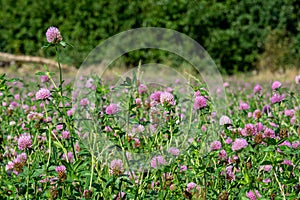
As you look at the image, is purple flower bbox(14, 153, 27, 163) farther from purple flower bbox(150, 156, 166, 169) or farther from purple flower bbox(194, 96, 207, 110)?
purple flower bbox(194, 96, 207, 110)

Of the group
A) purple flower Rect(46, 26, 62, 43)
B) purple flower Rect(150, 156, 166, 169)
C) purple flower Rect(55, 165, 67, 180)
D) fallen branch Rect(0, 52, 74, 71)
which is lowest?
purple flower Rect(55, 165, 67, 180)

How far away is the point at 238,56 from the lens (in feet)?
34.7

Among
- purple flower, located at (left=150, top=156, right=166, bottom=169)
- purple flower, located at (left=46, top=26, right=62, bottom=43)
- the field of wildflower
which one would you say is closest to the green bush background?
the field of wildflower

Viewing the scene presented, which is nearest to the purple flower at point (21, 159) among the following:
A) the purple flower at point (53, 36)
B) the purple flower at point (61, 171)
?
the purple flower at point (61, 171)

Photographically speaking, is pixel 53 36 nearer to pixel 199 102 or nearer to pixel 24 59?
pixel 199 102

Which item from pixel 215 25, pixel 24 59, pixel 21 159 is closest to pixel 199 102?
pixel 21 159

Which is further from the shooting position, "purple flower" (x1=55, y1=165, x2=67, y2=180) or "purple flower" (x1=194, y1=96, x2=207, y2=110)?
"purple flower" (x1=194, y1=96, x2=207, y2=110)

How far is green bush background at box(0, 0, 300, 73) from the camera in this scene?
34.0 feet

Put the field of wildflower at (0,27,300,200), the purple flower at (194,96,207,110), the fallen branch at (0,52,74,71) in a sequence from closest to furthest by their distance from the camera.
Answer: the field of wildflower at (0,27,300,200) → the purple flower at (194,96,207,110) → the fallen branch at (0,52,74,71)

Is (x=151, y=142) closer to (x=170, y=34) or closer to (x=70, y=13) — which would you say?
(x=170, y=34)

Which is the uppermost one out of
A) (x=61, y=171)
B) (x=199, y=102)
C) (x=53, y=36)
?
(x=53, y=36)

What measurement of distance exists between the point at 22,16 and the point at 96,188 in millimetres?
10733

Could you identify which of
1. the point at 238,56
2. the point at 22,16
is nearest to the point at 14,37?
the point at 22,16

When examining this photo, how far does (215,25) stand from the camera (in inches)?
416
